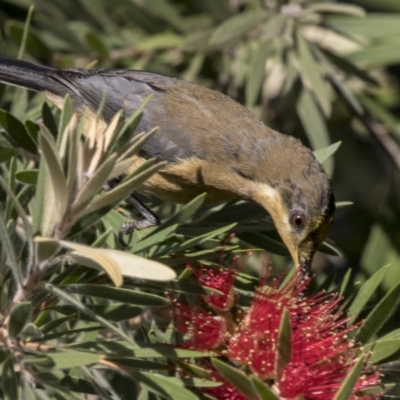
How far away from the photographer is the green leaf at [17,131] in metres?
2.80

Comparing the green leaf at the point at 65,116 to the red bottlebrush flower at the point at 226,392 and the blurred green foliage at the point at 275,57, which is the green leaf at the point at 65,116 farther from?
the blurred green foliage at the point at 275,57

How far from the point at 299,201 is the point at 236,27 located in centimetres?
103

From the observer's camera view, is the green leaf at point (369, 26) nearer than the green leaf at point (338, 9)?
No

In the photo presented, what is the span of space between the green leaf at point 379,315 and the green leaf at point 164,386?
2.14ft

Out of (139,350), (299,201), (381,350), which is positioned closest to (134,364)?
(139,350)

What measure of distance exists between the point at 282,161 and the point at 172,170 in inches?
19.1

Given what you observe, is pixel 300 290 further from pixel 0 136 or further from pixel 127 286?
pixel 0 136

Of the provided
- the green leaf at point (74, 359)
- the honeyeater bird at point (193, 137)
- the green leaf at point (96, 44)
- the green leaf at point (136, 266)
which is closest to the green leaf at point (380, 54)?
the honeyeater bird at point (193, 137)

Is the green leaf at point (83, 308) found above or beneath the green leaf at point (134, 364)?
above

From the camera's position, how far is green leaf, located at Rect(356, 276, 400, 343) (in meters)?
2.29

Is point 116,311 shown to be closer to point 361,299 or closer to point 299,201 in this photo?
point 361,299

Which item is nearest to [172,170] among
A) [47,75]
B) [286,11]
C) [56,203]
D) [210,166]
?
[210,166]

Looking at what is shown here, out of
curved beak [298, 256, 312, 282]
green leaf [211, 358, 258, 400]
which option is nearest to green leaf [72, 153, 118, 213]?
green leaf [211, 358, 258, 400]

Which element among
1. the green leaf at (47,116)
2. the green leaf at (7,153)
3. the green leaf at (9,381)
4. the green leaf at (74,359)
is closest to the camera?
the green leaf at (74,359)
